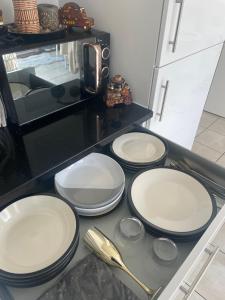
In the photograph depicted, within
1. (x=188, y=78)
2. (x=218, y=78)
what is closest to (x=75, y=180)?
(x=188, y=78)

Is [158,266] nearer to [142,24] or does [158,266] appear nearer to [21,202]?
[21,202]

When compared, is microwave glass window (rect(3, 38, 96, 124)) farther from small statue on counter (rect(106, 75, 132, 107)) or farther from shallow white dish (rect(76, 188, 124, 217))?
shallow white dish (rect(76, 188, 124, 217))

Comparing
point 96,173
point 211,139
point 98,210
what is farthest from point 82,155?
point 211,139

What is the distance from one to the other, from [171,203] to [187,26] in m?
0.61

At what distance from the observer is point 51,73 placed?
819 millimetres

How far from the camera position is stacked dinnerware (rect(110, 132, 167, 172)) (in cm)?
78

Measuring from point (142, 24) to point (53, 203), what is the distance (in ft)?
2.11

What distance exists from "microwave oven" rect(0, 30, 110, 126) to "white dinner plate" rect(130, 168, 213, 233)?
411 mm

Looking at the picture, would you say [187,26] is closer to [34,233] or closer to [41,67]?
[41,67]

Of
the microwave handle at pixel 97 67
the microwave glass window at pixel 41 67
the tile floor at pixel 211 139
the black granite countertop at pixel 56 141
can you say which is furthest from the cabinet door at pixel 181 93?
the tile floor at pixel 211 139

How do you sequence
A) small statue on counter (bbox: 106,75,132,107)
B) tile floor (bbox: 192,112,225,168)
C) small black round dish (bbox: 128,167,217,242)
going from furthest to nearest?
tile floor (bbox: 192,112,225,168)
small statue on counter (bbox: 106,75,132,107)
small black round dish (bbox: 128,167,217,242)

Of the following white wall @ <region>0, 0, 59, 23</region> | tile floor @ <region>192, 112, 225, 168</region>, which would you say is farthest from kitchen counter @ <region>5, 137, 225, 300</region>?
tile floor @ <region>192, 112, 225, 168</region>

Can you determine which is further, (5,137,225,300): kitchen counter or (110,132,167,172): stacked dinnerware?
(110,132,167,172): stacked dinnerware

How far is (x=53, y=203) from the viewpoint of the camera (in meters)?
0.63
